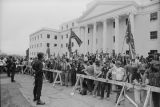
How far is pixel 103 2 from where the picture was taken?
107 feet

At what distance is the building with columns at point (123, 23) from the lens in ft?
80.3

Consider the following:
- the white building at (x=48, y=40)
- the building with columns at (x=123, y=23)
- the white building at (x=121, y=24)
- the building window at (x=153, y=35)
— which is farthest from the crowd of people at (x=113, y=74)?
the white building at (x=48, y=40)

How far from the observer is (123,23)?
29531mm

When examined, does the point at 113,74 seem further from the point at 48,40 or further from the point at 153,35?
the point at 48,40

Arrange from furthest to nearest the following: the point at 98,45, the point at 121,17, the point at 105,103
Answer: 1. the point at 98,45
2. the point at 121,17
3. the point at 105,103

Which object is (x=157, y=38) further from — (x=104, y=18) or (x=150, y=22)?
(x=104, y=18)

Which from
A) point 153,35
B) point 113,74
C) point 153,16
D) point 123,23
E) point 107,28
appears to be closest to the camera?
point 113,74

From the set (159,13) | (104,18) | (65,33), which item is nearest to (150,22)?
(159,13)

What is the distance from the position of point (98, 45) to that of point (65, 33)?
2147 cm

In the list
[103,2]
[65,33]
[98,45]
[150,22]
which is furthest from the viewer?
[65,33]

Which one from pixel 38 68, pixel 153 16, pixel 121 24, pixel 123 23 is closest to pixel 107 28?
pixel 121 24

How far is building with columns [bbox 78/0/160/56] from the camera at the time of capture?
80.3ft

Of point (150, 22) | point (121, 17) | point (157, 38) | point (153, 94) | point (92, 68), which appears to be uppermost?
point (121, 17)

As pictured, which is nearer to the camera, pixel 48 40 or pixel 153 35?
pixel 153 35
